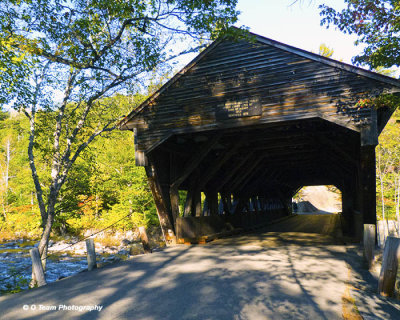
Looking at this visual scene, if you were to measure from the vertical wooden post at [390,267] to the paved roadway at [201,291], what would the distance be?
596 millimetres

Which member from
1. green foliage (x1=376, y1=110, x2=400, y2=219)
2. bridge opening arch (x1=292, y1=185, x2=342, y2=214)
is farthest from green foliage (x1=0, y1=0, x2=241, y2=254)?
bridge opening arch (x1=292, y1=185, x2=342, y2=214)

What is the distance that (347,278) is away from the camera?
18.8ft

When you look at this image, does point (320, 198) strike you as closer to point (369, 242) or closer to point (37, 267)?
point (369, 242)

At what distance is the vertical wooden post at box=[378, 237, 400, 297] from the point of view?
4711 millimetres

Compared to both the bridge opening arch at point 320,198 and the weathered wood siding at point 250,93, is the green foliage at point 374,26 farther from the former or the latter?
the bridge opening arch at point 320,198

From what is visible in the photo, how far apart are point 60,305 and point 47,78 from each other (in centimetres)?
1007

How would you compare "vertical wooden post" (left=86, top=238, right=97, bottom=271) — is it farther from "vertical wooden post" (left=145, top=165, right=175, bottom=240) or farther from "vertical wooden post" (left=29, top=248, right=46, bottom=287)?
"vertical wooden post" (left=145, top=165, right=175, bottom=240)

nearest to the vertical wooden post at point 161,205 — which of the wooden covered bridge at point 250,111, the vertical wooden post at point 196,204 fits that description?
the wooden covered bridge at point 250,111

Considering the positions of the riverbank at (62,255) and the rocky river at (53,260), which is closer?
the rocky river at (53,260)

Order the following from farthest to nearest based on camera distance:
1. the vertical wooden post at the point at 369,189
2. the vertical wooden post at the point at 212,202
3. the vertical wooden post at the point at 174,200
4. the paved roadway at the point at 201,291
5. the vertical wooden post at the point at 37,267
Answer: the vertical wooden post at the point at 212,202
the vertical wooden post at the point at 174,200
the vertical wooden post at the point at 369,189
the vertical wooden post at the point at 37,267
the paved roadway at the point at 201,291

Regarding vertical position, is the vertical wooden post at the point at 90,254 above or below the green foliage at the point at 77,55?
below

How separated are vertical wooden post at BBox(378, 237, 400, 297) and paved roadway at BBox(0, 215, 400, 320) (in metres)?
0.60

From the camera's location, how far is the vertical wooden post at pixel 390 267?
15.5 feet

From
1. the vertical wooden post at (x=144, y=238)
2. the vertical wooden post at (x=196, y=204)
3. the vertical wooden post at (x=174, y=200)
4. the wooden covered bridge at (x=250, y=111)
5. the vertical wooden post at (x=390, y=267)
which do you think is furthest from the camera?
the vertical wooden post at (x=196, y=204)
